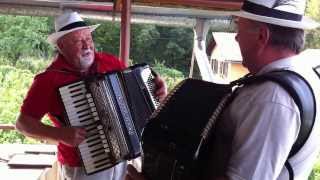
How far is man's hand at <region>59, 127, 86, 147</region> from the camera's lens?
2318mm

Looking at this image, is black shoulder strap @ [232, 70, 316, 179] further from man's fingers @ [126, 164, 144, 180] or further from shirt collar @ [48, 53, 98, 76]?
shirt collar @ [48, 53, 98, 76]

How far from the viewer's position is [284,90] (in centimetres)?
120

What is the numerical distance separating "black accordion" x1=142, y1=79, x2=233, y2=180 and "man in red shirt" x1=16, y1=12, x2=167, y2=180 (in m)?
1.01

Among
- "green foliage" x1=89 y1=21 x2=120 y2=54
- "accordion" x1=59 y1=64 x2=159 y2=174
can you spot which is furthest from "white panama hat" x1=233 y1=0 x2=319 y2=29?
"green foliage" x1=89 y1=21 x2=120 y2=54

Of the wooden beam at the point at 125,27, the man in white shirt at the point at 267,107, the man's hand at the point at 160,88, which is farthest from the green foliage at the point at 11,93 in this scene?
the man in white shirt at the point at 267,107

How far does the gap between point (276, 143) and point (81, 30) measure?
168 cm

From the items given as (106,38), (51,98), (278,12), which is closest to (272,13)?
(278,12)

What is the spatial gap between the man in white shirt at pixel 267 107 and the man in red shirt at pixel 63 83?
4.18ft

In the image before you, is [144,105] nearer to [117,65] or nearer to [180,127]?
[117,65]

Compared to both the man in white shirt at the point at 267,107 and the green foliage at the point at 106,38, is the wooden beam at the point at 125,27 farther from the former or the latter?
the green foliage at the point at 106,38

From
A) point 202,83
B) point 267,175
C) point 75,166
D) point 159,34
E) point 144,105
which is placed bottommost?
point 159,34

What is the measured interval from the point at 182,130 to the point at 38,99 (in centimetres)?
136

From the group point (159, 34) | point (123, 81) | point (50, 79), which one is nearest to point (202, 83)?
point (123, 81)

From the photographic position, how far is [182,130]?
4.41ft
